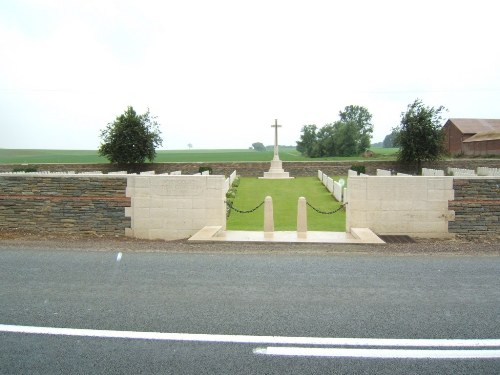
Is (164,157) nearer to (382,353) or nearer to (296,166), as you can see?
(296,166)

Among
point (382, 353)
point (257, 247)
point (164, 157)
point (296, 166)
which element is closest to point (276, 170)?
point (296, 166)

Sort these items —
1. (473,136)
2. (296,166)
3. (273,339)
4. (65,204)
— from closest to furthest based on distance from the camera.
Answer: (273,339), (65,204), (296,166), (473,136)

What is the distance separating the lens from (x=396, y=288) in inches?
206

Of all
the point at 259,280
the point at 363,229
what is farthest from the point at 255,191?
the point at 259,280

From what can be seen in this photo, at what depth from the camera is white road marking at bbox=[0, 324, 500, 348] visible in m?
3.60

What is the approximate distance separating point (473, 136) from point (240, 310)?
2367 inches

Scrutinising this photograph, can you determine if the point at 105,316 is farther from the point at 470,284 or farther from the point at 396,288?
the point at 470,284

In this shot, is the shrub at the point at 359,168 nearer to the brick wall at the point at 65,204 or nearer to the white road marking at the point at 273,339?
the brick wall at the point at 65,204

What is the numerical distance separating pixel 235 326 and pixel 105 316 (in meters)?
1.32

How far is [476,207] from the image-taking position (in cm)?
930

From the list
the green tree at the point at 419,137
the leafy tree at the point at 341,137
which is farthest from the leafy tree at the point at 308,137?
the green tree at the point at 419,137

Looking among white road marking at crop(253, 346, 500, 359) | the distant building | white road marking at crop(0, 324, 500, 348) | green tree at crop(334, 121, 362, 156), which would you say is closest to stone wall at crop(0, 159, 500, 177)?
the distant building

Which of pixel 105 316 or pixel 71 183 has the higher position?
pixel 71 183

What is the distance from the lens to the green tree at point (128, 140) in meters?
34.4
